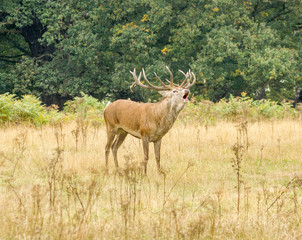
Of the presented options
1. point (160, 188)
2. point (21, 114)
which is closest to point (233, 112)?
point (21, 114)

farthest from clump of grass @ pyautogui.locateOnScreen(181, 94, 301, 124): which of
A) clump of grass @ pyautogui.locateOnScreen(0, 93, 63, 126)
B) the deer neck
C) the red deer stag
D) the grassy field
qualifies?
the deer neck

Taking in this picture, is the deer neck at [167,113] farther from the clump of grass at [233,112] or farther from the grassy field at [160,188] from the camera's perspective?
the clump of grass at [233,112]

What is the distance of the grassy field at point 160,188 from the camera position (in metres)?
4.61

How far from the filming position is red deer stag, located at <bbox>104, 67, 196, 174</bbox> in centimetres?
761

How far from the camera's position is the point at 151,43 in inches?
816

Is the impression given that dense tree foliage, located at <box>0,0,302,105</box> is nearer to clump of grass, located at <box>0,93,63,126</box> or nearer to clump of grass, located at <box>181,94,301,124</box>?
clump of grass, located at <box>181,94,301,124</box>

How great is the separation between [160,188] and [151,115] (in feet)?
4.78

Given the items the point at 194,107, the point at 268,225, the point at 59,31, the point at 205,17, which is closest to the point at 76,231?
the point at 268,225

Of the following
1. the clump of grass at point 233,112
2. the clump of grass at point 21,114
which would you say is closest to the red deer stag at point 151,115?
the clump of grass at point 21,114

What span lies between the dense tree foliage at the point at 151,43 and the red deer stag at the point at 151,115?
10789 millimetres

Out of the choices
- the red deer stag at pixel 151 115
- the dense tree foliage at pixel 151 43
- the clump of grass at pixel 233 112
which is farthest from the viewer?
the dense tree foliage at pixel 151 43

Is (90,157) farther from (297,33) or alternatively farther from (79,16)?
(297,33)

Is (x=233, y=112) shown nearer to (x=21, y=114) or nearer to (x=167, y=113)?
(x=21, y=114)

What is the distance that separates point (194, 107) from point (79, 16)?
8424 mm
